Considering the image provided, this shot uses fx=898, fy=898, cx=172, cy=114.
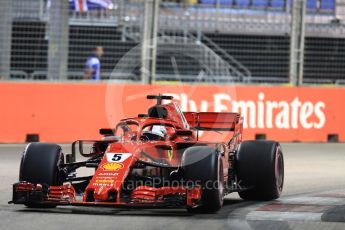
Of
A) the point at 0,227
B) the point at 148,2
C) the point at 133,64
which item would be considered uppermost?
the point at 148,2

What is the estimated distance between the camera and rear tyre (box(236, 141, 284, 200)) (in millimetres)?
9883

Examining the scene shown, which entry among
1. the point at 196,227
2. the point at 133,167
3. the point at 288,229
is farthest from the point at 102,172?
the point at 288,229

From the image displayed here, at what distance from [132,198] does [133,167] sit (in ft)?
1.62

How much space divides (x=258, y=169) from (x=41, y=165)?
2434 mm

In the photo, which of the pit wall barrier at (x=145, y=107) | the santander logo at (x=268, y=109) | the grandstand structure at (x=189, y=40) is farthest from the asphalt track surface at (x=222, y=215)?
the santander logo at (x=268, y=109)

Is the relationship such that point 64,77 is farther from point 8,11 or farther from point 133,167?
point 133,167

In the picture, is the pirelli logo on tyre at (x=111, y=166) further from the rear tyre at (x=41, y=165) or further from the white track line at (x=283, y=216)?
the white track line at (x=283, y=216)

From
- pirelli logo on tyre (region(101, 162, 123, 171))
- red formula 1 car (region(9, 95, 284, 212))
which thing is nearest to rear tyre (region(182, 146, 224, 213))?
red formula 1 car (region(9, 95, 284, 212))

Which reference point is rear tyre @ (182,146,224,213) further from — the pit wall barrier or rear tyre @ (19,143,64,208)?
the pit wall barrier

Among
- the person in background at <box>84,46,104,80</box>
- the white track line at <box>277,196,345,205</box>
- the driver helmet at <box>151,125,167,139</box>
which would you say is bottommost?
the white track line at <box>277,196,345,205</box>

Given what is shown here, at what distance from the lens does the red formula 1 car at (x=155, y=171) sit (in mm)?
8461

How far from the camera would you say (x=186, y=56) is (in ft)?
66.5

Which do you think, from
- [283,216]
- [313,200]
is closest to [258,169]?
[313,200]

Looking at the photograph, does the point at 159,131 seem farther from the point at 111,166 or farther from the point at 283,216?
the point at 283,216
